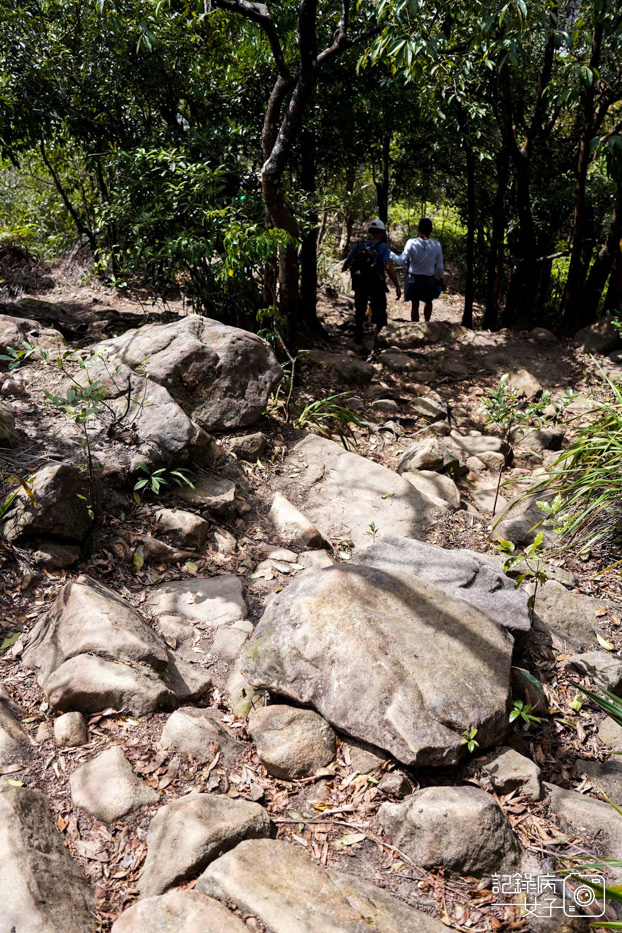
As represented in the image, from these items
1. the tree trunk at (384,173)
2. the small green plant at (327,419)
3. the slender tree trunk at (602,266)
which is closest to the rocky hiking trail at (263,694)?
the small green plant at (327,419)

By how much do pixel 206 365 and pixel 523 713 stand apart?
10.3 ft

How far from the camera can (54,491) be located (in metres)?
3.04

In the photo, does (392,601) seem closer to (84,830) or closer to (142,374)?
(84,830)

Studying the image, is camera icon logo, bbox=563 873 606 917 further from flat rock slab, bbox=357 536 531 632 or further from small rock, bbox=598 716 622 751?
flat rock slab, bbox=357 536 531 632

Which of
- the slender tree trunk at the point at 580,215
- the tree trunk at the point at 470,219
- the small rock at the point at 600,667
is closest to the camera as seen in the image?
the small rock at the point at 600,667

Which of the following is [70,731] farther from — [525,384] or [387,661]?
[525,384]

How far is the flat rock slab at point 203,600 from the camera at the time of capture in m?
3.02

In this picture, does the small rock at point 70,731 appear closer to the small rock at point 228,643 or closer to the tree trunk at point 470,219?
the small rock at point 228,643

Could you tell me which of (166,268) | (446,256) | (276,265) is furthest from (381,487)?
(446,256)

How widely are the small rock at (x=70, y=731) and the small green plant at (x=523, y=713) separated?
1.54 metres

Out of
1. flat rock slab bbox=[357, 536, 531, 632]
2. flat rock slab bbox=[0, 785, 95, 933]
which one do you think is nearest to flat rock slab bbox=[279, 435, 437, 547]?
flat rock slab bbox=[357, 536, 531, 632]

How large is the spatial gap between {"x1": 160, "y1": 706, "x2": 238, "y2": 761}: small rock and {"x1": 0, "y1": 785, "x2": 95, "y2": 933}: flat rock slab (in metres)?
0.46

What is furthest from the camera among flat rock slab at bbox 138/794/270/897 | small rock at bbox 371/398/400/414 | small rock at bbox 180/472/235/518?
small rock at bbox 371/398/400/414

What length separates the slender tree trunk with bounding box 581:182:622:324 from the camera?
753 centimetres
